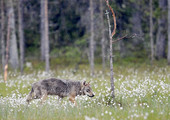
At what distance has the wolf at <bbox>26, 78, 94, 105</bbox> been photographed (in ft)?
35.9

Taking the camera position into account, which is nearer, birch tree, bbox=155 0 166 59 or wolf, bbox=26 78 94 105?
wolf, bbox=26 78 94 105

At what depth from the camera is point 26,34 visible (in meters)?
36.1

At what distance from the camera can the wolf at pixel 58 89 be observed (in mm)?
10945

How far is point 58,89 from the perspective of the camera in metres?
11.4

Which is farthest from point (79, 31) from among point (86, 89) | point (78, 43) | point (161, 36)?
point (86, 89)

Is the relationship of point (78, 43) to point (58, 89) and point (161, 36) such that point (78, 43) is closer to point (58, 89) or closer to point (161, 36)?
point (161, 36)

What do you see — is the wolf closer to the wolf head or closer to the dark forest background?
the wolf head

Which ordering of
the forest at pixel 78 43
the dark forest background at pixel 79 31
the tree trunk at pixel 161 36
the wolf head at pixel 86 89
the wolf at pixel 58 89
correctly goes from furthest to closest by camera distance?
the tree trunk at pixel 161 36
the dark forest background at pixel 79 31
the forest at pixel 78 43
the wolf head at pixel 86 89
the wolf at pixel 58 89

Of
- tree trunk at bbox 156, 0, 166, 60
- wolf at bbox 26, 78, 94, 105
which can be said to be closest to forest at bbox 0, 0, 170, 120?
tree trunk at bbox 156, 0, 166, 60

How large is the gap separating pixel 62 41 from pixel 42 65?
6.54m

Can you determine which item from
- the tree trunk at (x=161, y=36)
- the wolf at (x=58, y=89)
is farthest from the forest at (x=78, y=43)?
the wolf at (x=58, y=89)

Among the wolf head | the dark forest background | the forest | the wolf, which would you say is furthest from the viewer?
the dark forest background

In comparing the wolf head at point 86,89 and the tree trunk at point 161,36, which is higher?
the tree trunk at point 161,36

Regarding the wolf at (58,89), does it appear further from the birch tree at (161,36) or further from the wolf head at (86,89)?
the birch tree at (161,36)
